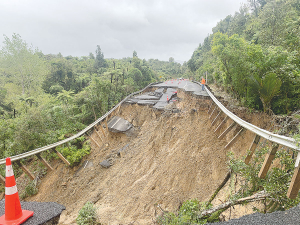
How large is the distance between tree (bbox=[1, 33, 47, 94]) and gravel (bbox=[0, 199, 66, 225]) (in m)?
26.2

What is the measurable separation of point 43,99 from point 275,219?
2275 centimetres

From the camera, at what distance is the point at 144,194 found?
7.00m

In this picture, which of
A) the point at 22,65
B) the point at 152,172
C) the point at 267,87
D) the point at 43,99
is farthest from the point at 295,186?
the point at 22,65

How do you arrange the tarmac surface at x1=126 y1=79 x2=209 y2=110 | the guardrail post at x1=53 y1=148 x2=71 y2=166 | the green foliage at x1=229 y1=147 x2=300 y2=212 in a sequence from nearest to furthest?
the green foliage at x1=229 y1=147 x2=300 y2=212
the guardrail post at x1=53 y1=148 x2=71 y2=166
the tarmac surface at x1=126 y1=79 x2=209 y2=110

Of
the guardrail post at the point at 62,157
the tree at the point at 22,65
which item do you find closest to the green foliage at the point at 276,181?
the guardrail post at the point at 62,157

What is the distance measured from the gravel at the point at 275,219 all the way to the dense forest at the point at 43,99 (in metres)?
11.7

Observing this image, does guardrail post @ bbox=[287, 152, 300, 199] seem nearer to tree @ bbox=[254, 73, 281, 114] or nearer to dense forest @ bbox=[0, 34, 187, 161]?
tree @ bbox=[254, 73, 281, 114]

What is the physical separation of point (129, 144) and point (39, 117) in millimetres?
6894

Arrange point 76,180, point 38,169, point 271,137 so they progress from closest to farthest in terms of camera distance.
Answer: point 271,137, point 76,180, point 38,169

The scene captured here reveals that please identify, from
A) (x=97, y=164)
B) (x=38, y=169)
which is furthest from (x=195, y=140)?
(x=38, y=169)

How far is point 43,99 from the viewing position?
1886 cm

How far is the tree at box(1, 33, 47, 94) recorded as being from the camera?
21844 millimetres

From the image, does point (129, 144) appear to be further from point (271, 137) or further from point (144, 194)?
point (271, 137)

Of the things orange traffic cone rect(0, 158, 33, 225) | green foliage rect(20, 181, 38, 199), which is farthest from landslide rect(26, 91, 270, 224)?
orange traffic cone rect(0, 158, 33, 225)
